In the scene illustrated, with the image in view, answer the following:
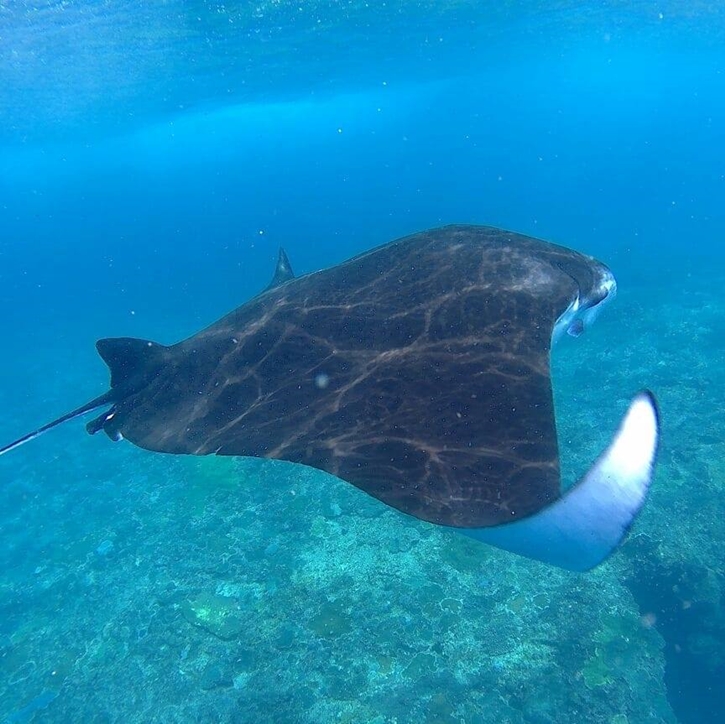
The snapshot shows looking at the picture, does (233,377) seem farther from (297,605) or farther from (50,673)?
(50,673)

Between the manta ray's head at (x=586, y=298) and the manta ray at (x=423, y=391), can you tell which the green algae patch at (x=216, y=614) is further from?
the manta ray's head at (x=586, y=298)

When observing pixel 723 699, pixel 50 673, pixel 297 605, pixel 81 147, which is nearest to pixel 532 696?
pixel 723 699

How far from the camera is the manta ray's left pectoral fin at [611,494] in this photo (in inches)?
91.6

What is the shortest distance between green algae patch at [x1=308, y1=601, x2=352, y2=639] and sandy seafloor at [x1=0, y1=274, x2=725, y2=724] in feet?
0.12

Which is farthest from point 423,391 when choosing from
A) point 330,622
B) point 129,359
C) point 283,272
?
point 330,622

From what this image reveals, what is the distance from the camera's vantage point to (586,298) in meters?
4.95

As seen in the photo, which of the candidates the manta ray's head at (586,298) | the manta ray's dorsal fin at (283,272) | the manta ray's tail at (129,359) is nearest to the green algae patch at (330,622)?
the manta ray's tail at (129,359)

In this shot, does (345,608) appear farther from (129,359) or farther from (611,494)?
(611,494)

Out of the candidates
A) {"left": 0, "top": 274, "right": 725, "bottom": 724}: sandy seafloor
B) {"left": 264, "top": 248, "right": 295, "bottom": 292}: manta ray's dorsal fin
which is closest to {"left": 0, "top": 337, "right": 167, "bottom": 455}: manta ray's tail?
{"left": 264, "top": 248, "right": 295, "bottom": 292}: manta ray's dorsal fin

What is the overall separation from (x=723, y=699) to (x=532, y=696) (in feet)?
10.7

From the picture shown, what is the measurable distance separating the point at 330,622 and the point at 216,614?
2.40 meters

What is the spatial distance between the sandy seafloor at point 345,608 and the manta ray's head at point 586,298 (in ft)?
18.2

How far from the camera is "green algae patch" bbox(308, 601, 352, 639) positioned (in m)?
8.24

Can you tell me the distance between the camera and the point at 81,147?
60906 mm
